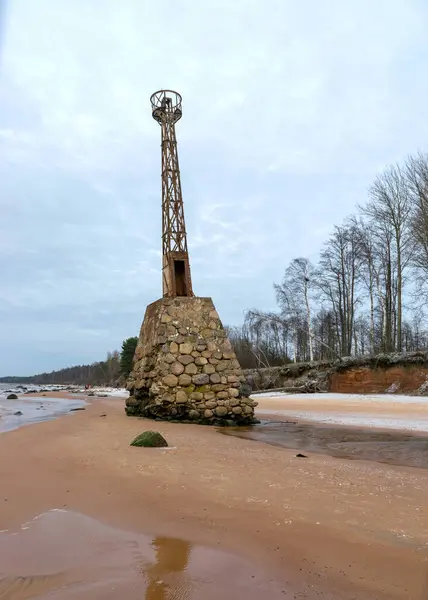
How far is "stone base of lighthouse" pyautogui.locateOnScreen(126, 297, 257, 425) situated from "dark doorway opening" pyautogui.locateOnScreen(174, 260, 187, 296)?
4.74 ft

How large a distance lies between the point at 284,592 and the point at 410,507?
1906mm

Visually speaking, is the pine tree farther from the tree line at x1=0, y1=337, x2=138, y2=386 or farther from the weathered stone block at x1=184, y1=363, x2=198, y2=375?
the weathered stone block at x1=184, y1=363, x2=198, y2=375

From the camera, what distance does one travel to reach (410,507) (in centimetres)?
361

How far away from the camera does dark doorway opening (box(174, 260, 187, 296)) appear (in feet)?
47.0

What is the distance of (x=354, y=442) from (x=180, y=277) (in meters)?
8.18

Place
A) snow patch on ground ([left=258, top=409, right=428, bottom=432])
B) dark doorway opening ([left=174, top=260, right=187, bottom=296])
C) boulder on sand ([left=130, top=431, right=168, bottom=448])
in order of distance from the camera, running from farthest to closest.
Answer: dark doorway opening ([left=174, top=260, right=187, bottom=296]), snow patch on ground ([left=258, top=409, right=428, bottom=432]), boulder on sand ([left=130, top=431, right=168, bottom=448])

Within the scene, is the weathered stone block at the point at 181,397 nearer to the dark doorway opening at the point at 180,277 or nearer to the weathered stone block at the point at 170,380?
the weathered stone block at the point at 170,380

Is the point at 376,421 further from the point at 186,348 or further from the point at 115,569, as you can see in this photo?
the point at 115,569

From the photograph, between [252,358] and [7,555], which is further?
[252,358]

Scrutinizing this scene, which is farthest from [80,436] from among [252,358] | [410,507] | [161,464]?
[252,358]

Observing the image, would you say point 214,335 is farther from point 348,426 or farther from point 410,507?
point 410,507

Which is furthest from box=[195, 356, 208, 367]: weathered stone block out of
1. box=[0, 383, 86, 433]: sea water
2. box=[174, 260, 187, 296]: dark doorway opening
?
box=[0, 383, 86, 433]: sea water

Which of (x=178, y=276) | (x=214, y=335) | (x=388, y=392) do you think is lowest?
(x=388, y=392)

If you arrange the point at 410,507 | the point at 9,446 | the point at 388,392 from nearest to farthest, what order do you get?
the point at 410,507 → the point at 9,446 → the point at 388,392
